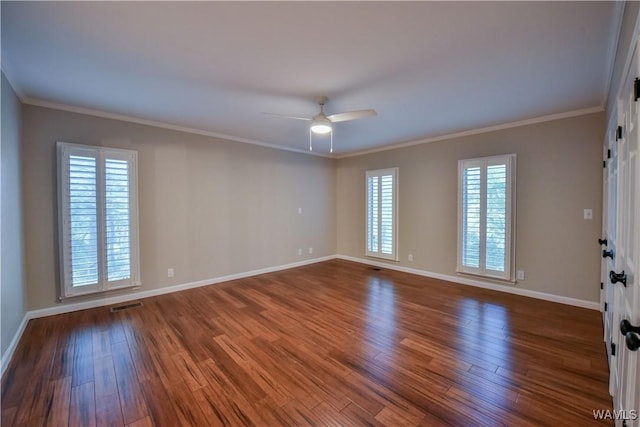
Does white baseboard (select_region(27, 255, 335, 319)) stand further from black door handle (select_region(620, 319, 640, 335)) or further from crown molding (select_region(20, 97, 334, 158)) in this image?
black door handle (select_region(620, 319, 640, 335))

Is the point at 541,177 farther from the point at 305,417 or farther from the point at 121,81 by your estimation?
the point at 121,81

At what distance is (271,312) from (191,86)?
2.71 meters

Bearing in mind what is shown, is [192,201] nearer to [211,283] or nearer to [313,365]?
[211,283]

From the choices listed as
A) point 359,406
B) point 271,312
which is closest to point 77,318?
point 271,312

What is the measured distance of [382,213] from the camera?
18.6 ft

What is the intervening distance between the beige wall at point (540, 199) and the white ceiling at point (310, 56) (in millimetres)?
459

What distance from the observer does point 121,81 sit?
8.66 ft

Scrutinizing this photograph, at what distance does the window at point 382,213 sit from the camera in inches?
216

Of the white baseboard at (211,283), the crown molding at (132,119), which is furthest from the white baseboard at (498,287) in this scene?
the crown molding at (132,119)

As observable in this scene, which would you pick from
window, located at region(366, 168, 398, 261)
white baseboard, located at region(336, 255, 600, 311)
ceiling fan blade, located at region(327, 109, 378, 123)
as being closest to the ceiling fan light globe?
ceiling fan blade, located at region(327, 109, 378, 123)

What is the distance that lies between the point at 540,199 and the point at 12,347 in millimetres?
6197

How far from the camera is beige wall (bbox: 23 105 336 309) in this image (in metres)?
3.20

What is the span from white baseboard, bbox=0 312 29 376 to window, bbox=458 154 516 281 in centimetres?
544

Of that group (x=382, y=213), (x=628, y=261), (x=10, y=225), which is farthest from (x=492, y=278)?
(x=10, y=225)
